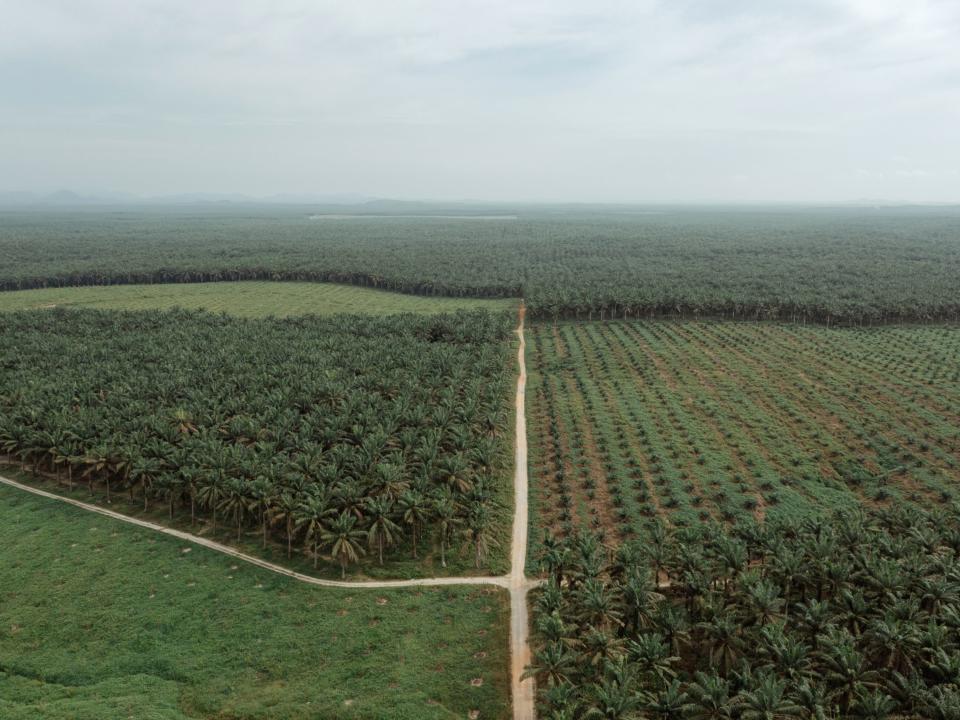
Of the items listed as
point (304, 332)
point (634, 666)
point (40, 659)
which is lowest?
point (40, 659)

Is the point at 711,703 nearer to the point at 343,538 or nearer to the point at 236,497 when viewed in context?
the point at 343,538

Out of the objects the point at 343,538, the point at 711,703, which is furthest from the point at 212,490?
the point at 711,703

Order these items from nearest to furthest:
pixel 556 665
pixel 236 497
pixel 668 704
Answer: pixel 668 704, pixel 556 665, pixel 236 497

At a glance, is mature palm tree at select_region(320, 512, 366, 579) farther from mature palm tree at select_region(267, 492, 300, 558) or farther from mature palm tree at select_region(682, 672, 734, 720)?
mature palm tree at select_region(682, 672, 734, 720)

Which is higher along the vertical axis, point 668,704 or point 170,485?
point 170,485

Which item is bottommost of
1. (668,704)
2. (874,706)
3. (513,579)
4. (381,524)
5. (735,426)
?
(513,579)

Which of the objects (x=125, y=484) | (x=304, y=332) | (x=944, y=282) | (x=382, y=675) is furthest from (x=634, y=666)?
(x=944, y=282)

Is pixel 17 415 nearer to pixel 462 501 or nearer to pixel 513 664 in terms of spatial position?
pixel 462 501
